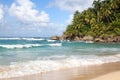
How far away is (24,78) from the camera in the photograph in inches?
442

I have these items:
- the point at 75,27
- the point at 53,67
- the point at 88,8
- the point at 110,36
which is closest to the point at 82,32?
the point at 75,27

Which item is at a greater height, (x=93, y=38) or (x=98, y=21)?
(x=98, y=21)

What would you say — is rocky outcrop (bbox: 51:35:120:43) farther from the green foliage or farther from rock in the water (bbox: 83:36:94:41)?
the green foliage

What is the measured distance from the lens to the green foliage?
2726 inches

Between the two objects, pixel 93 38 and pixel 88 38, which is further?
pixel 88 38

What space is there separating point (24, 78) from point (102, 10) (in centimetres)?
6249

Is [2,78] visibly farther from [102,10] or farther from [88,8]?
[88,8]

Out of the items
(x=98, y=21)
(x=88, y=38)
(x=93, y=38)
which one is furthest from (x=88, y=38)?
(x=98, y=21)

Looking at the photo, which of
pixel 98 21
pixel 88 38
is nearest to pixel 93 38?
pixel 88 38

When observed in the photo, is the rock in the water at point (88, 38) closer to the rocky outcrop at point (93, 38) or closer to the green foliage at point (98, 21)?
the rocky outcrop at point (93, 38)

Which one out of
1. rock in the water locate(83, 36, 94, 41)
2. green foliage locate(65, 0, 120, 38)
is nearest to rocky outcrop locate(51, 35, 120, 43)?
rock in the water locate(83, 36, 94, 41)

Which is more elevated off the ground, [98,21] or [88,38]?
[98,21]

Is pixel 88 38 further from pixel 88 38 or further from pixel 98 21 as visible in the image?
pixel 98 21

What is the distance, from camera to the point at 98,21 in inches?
2886
